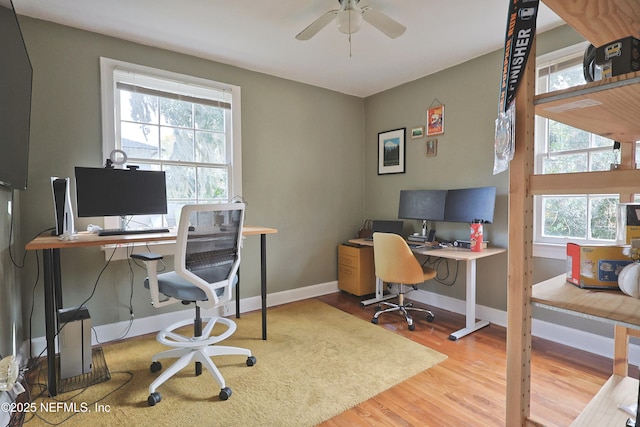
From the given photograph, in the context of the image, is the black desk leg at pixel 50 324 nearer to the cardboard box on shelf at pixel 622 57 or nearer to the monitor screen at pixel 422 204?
the cardboard box on shelf at pixel 622 57

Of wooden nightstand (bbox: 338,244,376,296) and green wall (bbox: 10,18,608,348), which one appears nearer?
green wall (bbox: 10,18,608,348)

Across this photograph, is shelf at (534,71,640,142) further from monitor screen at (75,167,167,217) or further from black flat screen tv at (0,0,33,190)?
monitor screen at (75,167,167,217)

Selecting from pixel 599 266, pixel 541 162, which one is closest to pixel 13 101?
pixel 599 266

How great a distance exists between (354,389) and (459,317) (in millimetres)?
1679

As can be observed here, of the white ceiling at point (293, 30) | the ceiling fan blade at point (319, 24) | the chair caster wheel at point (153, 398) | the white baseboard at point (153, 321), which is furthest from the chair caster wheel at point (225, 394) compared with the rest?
the white ceiling at point (293, 30)

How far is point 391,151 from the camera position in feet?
12.8

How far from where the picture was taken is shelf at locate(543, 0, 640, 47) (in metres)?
0.96

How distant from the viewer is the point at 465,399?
187 centimetres

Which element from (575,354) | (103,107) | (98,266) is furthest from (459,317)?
(103,107)

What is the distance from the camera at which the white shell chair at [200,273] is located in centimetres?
186

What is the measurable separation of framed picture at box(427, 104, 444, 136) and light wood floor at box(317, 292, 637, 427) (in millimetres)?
2021

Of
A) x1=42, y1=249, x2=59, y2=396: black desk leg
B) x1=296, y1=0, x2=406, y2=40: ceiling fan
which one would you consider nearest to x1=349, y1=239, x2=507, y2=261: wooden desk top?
x1=296, y1=0, x2=406, y2=40: ceiling fan

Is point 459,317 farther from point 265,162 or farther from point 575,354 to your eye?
point 265,162

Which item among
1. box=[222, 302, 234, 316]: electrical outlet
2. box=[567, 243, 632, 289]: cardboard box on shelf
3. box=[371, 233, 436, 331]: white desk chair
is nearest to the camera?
box=[567, 243, 632, 289]: cardboard box on shelf
